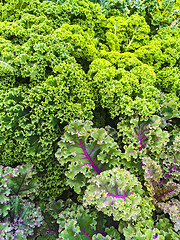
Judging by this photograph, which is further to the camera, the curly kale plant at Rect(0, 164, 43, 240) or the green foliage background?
the green foliage background

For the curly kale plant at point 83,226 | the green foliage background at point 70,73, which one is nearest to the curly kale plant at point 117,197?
the curly kale plant at point 83,226

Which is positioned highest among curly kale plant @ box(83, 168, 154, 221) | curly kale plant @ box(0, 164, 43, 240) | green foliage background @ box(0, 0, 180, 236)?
green foliage background @ box(0, 0, 180, 236)

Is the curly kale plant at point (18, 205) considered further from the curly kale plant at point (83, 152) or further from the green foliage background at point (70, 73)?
the curly kale plant at point (83, 152)

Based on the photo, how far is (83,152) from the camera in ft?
6.50

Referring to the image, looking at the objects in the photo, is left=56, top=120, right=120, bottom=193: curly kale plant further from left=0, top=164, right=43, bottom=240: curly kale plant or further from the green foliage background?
left=0, top=164, right=43, bottom=240: curly kale plant

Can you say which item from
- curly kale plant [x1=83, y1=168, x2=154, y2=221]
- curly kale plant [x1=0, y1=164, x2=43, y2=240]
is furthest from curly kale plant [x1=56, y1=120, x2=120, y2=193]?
curly kale plant [x1=0, y1=164, x2=43, y2=240]

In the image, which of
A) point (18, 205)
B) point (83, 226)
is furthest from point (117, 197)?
point (18, 205)

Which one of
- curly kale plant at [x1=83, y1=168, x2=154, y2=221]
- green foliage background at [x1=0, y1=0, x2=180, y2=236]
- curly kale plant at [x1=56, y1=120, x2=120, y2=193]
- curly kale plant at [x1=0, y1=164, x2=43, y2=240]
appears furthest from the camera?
green foliage background at [x1=0, y1=0, x2=180, y2=236]

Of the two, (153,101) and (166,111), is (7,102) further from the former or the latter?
(166,111)

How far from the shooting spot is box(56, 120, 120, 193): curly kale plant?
6.31 feet

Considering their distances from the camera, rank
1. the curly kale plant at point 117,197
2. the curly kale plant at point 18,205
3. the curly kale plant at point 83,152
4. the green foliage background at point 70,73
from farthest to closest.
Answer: the green foliage background at point 70,73 → the curly kale plant at point 83,152 → the curly kale plant at point 18,205 → the curly kale plant at point 117,197

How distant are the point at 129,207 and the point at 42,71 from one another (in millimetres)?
1429

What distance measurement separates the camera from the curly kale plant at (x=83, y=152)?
192cm

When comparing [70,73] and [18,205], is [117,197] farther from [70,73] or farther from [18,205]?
[70,73]
